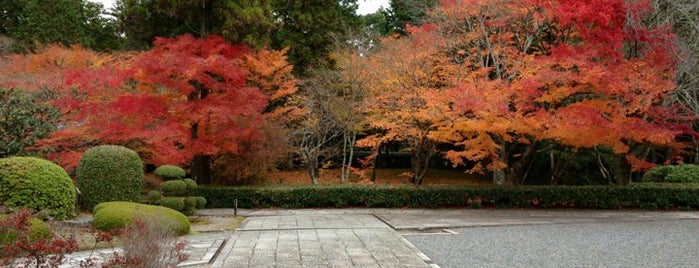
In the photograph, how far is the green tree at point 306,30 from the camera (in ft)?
68.3

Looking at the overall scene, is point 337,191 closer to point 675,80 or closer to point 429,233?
point 429,233

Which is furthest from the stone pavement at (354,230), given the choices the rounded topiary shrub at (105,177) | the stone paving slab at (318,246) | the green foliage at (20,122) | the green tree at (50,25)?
the green tree at (50,25)

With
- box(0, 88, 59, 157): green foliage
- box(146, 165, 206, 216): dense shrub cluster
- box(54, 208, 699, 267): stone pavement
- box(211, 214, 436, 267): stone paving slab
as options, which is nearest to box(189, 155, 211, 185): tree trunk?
box(54, 208, 699, 267): stone pavement

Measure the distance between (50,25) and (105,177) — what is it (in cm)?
1578

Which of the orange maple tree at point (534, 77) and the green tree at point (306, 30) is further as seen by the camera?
the green tree at point (306, 30)

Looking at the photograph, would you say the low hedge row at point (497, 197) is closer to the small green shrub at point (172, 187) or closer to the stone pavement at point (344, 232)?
the stone pavement at point (344, 232)

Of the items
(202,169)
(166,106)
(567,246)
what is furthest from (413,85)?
(202,169)

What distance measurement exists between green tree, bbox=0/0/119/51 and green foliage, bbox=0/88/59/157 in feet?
40.2

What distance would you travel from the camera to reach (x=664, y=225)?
36.9 feet

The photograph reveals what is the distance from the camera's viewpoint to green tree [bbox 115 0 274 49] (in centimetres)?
1603

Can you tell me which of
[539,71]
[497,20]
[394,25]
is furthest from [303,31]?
[539,71]

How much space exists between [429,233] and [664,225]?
5.72 metres

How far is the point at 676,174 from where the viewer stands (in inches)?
663

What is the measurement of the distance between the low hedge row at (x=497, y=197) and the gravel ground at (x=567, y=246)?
3.37 m
